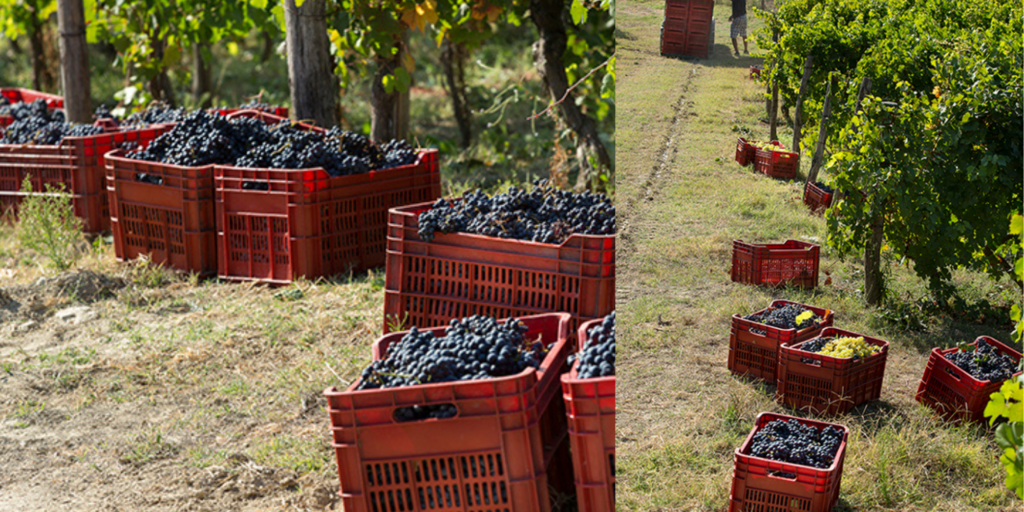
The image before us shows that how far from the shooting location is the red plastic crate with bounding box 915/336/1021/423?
5.14 feet

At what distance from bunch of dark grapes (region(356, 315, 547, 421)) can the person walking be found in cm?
101

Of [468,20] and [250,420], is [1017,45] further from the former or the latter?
[468,20]

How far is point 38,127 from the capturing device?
20.7 ft

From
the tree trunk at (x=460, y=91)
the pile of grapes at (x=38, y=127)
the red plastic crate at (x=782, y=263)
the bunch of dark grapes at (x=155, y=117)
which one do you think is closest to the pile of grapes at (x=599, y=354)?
the red plastic crate at (x=782, y=263)

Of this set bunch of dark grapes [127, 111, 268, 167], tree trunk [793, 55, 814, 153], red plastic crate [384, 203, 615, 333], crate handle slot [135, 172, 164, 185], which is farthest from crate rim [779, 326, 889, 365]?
crate handle slot [135, 172, 164, 185]

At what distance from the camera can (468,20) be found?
655 cm

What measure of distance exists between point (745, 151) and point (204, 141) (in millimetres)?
3727

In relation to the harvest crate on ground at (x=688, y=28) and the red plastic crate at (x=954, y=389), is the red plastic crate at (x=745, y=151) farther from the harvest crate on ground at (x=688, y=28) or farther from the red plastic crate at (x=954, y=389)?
the red plastic crate at (x=954, y=389)

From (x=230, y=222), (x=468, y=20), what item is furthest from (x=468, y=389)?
(x=468, y=20)

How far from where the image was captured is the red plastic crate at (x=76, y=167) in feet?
17.5

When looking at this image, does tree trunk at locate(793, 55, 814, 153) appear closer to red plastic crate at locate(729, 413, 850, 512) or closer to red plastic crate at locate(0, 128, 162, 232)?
red plastic crate at locate(729, 413, 850, 512)

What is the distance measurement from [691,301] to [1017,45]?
0.75m

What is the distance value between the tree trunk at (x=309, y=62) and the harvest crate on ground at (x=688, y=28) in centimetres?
393

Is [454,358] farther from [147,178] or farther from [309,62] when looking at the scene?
[309,62]
